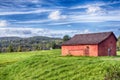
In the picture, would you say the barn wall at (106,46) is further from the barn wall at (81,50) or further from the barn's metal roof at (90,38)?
the barn wall at (81,50)

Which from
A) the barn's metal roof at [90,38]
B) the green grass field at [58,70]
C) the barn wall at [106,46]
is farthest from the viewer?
the barn's metal roof at [90,38]

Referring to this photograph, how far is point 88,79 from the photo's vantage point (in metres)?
20.5

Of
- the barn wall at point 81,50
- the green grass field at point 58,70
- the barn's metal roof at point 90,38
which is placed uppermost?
the barn's metal roof at point 90,38

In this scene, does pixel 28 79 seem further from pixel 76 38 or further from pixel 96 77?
A: pixel 76 38

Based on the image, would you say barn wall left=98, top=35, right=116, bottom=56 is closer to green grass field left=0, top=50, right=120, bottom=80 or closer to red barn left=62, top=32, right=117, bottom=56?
red barn left=62, top=32, right=117, bottom=56

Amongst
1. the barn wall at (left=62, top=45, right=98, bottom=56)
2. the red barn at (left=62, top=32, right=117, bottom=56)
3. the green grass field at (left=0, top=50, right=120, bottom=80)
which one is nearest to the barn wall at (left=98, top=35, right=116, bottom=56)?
the red barn at (left=62, top=32, right=117, bottom=56)

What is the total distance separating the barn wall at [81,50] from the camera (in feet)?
151

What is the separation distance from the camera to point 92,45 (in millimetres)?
46250

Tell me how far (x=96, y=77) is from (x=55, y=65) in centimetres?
624

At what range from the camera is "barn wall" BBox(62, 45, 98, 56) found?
45884mm

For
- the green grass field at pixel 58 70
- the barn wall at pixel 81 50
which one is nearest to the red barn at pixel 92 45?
the barn wall at pixel 81 50

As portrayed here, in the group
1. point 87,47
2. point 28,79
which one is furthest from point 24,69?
point 87,47

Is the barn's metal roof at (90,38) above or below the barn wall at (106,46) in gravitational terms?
above

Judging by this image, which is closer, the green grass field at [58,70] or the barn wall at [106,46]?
the green grass field at [58,70]
